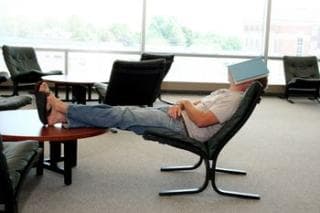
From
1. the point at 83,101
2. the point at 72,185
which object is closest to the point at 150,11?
the point at 83,101

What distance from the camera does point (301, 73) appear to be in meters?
7.97

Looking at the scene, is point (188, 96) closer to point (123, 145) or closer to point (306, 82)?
point (306, 82)

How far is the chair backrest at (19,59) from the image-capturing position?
6.88 metres

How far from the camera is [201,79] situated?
826 centimetres

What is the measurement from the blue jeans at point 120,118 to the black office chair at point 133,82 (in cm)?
124

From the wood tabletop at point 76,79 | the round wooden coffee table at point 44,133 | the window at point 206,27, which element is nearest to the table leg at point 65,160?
the round wooden coffee table at point 44,133

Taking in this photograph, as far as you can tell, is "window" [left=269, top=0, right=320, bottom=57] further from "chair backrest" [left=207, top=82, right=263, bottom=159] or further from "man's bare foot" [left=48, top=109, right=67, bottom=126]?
"man's bare foot" [left=48, top=109, right=67, bottom=126]

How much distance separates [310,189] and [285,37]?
5469 mm

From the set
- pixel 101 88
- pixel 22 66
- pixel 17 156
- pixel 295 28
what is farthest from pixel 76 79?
pixel 295 28

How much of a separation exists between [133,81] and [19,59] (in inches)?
130

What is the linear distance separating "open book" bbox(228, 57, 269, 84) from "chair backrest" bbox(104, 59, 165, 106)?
1.48 m

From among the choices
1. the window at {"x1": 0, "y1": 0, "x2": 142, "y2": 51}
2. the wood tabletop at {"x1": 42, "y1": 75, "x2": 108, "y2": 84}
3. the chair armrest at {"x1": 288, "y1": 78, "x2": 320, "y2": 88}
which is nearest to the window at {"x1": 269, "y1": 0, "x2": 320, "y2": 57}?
the chair armrest at {"x1": 288, "y1": 78, "x2": 320, "y2": 88}

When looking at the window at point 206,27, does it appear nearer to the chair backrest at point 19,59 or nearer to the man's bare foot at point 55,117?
the chair backrest at point 19,59

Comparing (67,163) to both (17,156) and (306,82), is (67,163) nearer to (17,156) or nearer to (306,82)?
(17,156)
